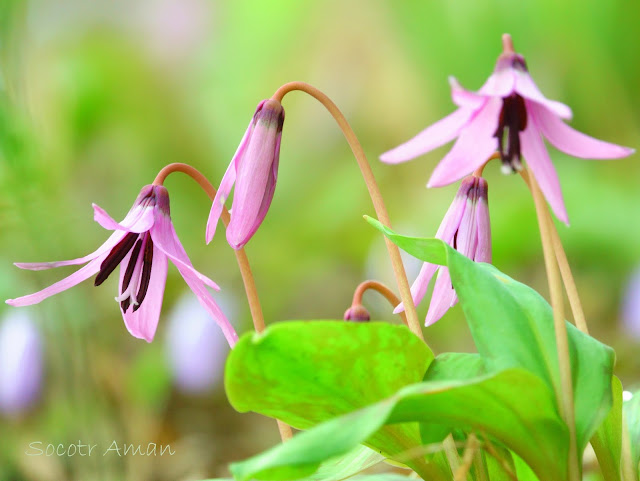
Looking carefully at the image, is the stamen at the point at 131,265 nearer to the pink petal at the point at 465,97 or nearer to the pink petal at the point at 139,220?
the pink petal at the point at 139,220

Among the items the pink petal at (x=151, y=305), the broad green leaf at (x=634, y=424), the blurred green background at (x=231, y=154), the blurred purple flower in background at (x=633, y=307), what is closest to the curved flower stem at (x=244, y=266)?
the pink petal at (x=151, y=305)

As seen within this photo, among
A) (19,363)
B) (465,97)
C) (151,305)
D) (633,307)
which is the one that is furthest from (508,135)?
(633,307)

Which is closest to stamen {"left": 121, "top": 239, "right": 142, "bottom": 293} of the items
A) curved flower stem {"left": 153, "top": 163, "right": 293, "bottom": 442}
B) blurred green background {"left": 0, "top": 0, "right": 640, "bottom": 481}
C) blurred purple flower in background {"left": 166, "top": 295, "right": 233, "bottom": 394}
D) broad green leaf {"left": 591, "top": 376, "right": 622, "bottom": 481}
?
curved flower stem {"left": 153, "top": 163, "right": 293, "bottom": 442}

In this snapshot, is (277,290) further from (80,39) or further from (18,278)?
(80,39)

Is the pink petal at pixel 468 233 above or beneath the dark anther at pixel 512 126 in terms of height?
beneath

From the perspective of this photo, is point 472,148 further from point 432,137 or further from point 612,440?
point 612,440
